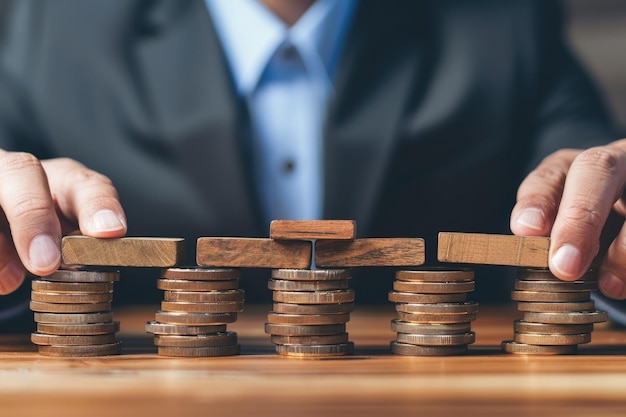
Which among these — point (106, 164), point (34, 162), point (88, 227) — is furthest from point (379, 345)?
point (106, 164)

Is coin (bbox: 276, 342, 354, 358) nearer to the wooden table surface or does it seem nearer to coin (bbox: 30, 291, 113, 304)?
the wooden table surface

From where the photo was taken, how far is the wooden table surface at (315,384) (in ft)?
3.08

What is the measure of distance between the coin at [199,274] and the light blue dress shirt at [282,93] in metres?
1.07

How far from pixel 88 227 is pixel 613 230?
1.01 m

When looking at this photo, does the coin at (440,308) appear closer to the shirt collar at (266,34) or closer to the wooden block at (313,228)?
the wooden block at (313,228)

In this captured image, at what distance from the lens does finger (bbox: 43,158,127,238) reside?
1363mm

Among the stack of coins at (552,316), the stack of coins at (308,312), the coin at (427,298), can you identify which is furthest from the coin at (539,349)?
the stack of coins at (308,312)

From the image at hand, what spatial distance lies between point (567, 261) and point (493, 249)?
0.38 ft

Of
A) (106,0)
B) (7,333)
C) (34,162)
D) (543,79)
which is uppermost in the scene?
(106,0)

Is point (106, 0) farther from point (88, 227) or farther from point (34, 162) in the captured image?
point (88, 227)

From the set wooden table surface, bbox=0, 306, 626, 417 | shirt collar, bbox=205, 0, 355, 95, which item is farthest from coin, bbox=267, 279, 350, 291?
shirt collar, bbox=205, 0, 355, 95

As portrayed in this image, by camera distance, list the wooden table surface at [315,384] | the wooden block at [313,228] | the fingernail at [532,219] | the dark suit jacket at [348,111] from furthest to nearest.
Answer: the dark suit jacket at [348,111] < the fingernail at [532,219] < the wooden block at [313,228] < the wooden table surface at [315,384]

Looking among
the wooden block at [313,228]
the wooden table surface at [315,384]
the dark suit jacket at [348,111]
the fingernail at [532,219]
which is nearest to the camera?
the wooden table surface at [315,384]

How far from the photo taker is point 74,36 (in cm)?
242
